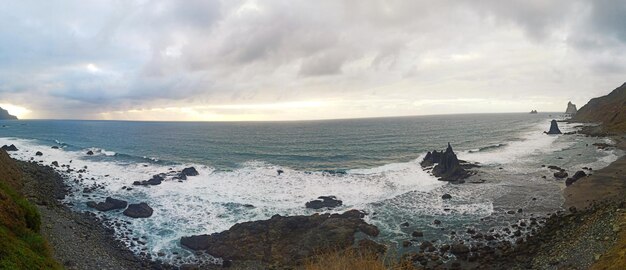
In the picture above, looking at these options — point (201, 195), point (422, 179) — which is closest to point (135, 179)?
point (201, 195)

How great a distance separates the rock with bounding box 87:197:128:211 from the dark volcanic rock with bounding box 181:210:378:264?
13.0 m

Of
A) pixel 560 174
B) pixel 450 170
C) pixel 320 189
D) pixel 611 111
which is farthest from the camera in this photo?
pixel 611 111

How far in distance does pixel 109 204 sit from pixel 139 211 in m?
4.87

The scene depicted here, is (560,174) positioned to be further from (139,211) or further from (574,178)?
(139,211)

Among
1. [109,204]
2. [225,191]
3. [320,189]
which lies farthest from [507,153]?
[109,204]

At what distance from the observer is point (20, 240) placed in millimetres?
19078

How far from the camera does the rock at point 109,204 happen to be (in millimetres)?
38250

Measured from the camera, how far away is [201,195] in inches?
1726

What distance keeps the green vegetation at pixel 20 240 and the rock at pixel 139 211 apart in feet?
39.0

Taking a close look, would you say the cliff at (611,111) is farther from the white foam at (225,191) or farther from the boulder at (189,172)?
the boulder at (189,172)

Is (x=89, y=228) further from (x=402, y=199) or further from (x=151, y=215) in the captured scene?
(x=402, y=199)

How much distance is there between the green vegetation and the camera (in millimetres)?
15923

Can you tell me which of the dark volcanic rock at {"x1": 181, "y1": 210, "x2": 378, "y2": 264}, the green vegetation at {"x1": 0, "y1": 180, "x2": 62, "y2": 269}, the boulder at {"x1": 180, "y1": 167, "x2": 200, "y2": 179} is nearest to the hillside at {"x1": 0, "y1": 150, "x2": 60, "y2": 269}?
the green vegetation at {"x1": 0, "y1": 180, "x2": 62, "y2": 269}

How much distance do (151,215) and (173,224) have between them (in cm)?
382
